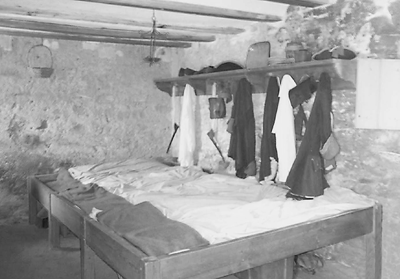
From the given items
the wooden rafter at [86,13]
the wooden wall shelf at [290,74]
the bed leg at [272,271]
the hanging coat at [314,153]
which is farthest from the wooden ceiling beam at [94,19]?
the bed leg at [272,271]

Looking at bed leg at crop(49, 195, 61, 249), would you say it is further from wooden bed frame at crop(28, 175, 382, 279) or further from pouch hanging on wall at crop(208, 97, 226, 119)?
pouch hanging on wall at crop(208, 97, 226, 119)

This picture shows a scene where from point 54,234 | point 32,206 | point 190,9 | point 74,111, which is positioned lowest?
point 54,234

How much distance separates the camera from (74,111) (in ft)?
15.3

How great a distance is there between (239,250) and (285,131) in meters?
1.25

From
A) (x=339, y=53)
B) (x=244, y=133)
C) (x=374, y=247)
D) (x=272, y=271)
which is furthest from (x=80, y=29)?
(x=374, y=247)

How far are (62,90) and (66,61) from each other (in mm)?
332

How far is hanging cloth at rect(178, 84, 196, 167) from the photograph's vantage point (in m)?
4.48

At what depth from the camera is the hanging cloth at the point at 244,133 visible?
3713mm

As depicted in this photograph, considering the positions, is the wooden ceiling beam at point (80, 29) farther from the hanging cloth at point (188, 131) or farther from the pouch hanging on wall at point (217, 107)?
the pouch hanging on wall at point (217, 107)

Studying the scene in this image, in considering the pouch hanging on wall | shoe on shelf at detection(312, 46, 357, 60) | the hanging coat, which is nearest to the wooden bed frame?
the hanging coat

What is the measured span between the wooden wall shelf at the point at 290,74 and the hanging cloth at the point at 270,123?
12cm

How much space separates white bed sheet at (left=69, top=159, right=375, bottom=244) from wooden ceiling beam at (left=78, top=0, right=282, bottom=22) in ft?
4.57

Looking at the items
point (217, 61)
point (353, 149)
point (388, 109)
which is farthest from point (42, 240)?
point (388, 109)

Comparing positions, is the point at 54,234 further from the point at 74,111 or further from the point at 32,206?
the point at 74,111
